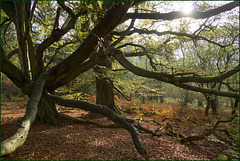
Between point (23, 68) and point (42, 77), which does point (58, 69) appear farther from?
point (23, 68)

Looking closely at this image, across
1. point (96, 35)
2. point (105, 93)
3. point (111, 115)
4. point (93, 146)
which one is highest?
point (96, 35)

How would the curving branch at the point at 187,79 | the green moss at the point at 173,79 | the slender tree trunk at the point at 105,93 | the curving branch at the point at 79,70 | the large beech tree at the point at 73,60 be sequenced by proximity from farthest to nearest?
1. the slender tree trunk at the point at 105,93
2. the curving branch at the point at 79,70
3. the green moss at the point at 173,79
4. the large beech tree at the point at 73,60
5. the curving branch at the point at 187,79

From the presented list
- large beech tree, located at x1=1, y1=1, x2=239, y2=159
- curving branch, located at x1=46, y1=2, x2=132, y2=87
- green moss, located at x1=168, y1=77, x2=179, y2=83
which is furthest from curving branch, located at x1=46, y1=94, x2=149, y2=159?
green moss, located at x1=168, y1=77, x2=179, y2=83

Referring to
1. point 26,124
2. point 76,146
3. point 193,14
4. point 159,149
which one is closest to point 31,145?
point 76,146

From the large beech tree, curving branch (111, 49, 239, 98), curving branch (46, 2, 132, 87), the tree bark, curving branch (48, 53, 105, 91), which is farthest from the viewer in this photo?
curving branch (48, 53, 105, 91)

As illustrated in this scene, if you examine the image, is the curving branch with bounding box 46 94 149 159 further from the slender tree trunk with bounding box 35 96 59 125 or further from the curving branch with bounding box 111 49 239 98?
the curving branch with bounding box 111 49 239 98

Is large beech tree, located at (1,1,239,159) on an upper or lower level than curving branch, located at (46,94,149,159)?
upper

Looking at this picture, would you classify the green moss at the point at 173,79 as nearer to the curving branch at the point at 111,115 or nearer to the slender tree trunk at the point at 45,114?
the curving branch at the point at 111,115

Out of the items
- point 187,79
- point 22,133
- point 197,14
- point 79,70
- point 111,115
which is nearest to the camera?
point 22,133

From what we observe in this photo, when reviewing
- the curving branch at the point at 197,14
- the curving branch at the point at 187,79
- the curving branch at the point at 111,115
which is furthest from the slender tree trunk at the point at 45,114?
the curving branch at the point at 197,14

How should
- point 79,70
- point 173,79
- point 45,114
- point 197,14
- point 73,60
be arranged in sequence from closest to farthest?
point 173,79 → point 197,14 → point 73,60 → point 79,70 → point 45,114

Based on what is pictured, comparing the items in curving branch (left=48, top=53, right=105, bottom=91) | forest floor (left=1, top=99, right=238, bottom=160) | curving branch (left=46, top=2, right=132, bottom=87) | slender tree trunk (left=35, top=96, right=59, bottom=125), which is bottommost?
forest floor (left=1, top=99, right=238, bottom=160)

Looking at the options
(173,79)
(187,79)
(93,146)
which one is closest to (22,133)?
(93,146)

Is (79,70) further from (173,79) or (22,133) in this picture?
(173,79)
